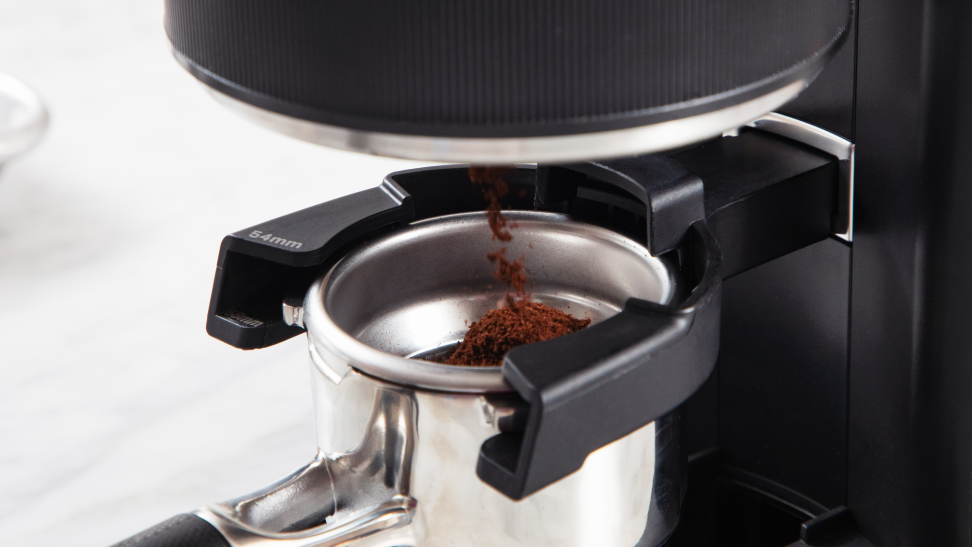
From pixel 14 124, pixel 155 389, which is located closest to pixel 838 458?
pixel 155 389

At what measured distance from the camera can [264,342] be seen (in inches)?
19.5

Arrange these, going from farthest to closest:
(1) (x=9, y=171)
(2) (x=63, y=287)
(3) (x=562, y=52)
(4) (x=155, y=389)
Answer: (1) (x=9, y=171) → (2) (x=63, y=287) → (4) (x=155, y=389) → (3) (x=562, y=52)

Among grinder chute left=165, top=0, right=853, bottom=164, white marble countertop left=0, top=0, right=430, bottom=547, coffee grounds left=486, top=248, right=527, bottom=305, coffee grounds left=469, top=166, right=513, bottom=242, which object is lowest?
white marble countertop left=0, top=0, right=430, bottom=547

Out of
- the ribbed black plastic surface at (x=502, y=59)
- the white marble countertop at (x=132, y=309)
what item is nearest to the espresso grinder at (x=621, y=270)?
the ribbed black plastic surface at (x=502, y=59)

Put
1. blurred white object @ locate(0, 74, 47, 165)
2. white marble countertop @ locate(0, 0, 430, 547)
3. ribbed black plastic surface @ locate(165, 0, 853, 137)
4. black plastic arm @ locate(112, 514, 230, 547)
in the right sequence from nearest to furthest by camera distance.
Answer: ribbed black plastic surface @ locate(165, 0, 853, 137)
black plastic arm @ locate(112, 514, 230, 547)
white marble countertop @ locate(0, 0, 430, 547)
blurred white object @ locate(0, 74, 47, 165)

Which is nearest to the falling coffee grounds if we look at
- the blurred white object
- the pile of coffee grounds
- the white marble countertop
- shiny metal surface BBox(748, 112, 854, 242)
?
the pile of coffee grounds

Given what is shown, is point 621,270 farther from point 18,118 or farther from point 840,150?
point 18,118

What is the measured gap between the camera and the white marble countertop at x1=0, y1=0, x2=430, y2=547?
0.73 metres

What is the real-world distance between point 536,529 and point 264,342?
146 millimetres

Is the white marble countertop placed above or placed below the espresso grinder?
below

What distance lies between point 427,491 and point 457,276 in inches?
4.7

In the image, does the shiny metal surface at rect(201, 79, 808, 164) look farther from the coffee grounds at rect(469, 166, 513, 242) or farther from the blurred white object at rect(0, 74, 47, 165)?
the blurred white object at rect(0, 74, 47, 165)

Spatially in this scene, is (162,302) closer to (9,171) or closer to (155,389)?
(155,389)

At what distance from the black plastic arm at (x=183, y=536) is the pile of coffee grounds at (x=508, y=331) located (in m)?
0.12
